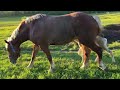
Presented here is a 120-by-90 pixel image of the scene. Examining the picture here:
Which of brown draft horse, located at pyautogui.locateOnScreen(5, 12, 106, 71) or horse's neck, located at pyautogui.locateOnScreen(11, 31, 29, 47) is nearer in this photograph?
brown draft horse, located at pyautogui.locateOnScreen(5, 12, 106, 71)

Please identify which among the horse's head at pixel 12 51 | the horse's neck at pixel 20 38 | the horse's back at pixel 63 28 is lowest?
the horse's head at pixel 12 51

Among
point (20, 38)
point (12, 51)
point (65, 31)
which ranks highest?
point (65, 31)

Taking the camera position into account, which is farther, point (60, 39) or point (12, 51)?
point (12, 51)

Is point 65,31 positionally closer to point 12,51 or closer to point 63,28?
point 63,28

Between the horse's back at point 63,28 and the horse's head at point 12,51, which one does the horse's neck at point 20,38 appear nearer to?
the horse's head at point 12,51

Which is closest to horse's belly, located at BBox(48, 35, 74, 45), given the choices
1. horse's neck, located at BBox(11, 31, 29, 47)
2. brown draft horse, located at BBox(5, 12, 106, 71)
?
brown draft horse, located at BBox(5, 12, 106, 71)

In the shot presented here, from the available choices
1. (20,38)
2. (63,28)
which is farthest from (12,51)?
(63,28)

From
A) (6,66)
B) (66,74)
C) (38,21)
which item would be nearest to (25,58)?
(6,66)

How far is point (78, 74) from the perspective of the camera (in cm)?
803

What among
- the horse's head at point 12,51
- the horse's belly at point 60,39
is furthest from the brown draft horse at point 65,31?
the horse's head at point 12,51

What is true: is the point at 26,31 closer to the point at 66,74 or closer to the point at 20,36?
the point at 20,36

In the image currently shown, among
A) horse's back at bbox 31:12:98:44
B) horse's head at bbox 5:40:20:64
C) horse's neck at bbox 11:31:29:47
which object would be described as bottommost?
horse's head at bbox 5:40:20:64

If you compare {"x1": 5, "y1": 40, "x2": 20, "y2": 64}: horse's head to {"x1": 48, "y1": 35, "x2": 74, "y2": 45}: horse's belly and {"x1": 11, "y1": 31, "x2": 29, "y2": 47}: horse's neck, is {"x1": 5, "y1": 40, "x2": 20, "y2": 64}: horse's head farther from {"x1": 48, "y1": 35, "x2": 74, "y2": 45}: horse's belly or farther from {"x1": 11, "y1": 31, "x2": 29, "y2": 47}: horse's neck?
{"x1": 48, "y1": 35, "x2": 74, "y2": 45}: horse's belly

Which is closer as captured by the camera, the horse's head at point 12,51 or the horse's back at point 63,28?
the horse's back at point 63,28
